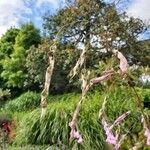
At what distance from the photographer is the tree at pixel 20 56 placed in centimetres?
2452

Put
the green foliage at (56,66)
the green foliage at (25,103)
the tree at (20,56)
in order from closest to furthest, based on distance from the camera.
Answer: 1. the green foliage at (25,103)
2. the green foliage at (56,66)
3. the tree at (20,56)

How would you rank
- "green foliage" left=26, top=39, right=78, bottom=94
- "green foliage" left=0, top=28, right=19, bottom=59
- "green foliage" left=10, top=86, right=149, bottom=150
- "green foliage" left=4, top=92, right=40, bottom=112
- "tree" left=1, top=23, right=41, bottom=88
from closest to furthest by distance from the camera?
"green foliage" left=10, top=86, right=149, bottom=150 < "green foliage" left=4, top=92, right=40, bottom=112 < "green foliage" left=26, top=39, right=78, bottom=94 < "tree" left=1, top=23, right=41, bottom=88 < "green foliage" left=0, top=28, right=19, bottom=59

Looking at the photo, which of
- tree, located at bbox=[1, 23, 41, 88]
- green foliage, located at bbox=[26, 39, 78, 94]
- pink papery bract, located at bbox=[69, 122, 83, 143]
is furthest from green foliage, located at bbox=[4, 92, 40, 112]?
pink papery bract, located at bbox=[69, 122, 83, 143]

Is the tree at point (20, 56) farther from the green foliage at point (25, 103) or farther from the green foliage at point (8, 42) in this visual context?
the green foliage at point (25, 103)

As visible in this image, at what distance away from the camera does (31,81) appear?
931 inches

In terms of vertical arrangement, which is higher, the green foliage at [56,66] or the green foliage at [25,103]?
the green foliage at [56,66]

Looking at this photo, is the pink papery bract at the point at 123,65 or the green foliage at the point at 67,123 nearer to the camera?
the pink papery bract at the point at 123,65

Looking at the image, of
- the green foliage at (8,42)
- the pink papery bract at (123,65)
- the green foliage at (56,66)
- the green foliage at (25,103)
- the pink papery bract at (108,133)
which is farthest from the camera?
the green foliage at (8,42)

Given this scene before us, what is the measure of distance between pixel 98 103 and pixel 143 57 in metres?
16.4

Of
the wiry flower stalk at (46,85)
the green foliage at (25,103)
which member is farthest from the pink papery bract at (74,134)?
the green foliage at (25,103)

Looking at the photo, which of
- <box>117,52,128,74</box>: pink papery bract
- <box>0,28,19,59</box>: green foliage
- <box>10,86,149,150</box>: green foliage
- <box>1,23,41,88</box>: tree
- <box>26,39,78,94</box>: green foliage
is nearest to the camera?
<box>117,52,128,74</box>: pink papery bract

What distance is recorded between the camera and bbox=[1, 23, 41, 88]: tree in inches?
965

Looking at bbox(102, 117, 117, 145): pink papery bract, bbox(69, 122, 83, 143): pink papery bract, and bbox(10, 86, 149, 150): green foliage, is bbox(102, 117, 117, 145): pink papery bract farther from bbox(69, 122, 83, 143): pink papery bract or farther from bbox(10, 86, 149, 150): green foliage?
bbox(10, 86, 149, 150): green foliage

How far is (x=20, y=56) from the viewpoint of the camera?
25.0 m
